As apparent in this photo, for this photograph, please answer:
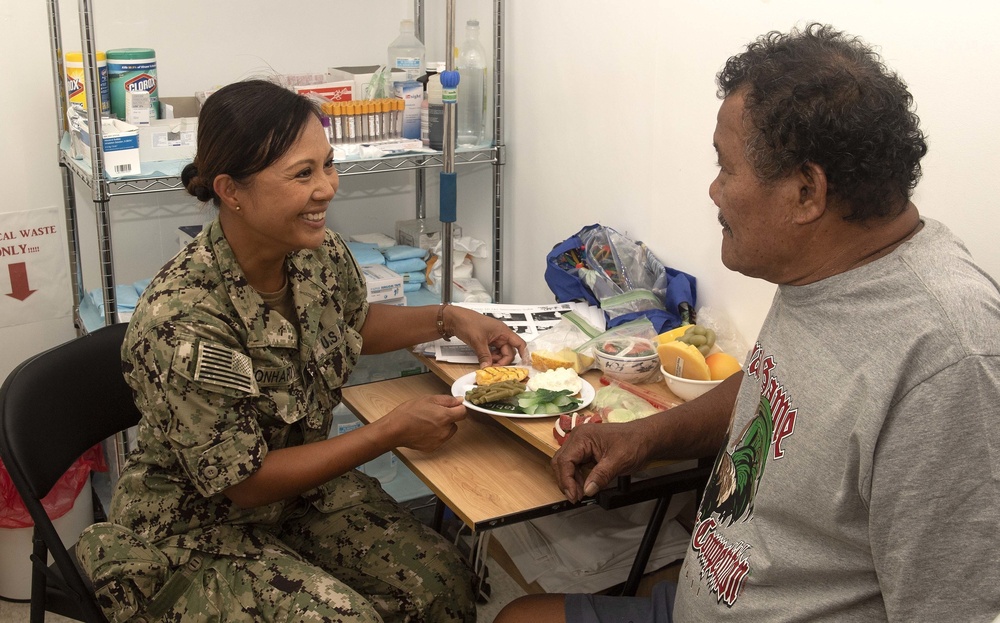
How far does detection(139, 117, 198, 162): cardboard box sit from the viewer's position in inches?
89.8

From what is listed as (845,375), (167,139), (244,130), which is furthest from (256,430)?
(167,139)

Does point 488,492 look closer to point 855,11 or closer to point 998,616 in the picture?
point 998,616

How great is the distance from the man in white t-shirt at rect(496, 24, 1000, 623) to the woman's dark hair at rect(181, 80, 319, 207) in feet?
2.50

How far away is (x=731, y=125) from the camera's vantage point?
3.96 feet

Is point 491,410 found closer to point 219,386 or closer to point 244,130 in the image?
point 219,386

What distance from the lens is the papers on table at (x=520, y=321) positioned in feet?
6.68

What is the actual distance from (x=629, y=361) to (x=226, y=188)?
0.84 meters

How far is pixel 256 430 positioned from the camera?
1551mm

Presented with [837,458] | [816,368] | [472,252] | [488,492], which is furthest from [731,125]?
[472,252]

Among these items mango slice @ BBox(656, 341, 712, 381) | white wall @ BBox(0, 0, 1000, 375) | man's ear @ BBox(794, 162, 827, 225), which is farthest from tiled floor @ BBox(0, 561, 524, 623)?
man's ear @ BBox(794, 162, 827, 225)

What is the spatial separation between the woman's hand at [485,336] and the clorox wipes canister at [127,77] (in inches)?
37.0

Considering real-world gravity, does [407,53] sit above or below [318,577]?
above

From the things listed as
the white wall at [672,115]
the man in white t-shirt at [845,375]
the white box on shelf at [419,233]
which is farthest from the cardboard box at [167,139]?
the man in white t-shirt at [845,375]

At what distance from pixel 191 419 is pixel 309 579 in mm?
337
